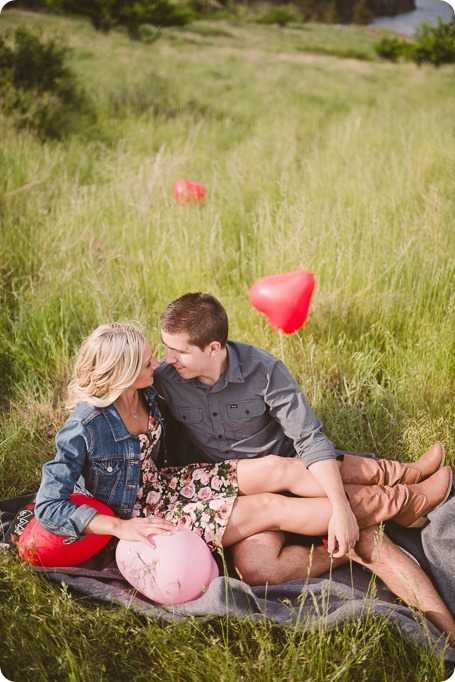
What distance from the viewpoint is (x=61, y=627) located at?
1807 millimetres

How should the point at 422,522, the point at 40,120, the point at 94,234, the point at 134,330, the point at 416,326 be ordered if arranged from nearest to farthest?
the point at 134,330 < the point at 422,522 < the point at 416,326 < the point at 94,234 < the point at 40,120

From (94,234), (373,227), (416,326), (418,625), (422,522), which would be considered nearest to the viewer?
(418,625)

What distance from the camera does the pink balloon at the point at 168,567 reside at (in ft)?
6.07

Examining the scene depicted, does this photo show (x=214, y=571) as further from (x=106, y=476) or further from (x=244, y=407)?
(x=244, y=407)

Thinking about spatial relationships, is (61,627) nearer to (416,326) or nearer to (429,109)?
(416,326)

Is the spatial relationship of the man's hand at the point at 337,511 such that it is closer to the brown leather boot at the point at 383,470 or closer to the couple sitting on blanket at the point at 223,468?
the couple sitting on blanket at the point at 223,468

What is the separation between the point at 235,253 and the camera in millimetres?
3898

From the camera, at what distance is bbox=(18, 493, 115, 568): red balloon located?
1.99 meters

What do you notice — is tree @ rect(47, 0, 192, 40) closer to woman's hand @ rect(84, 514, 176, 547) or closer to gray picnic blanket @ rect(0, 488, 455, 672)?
gray picnic blanket @ rect(0, 488, 455, 672)

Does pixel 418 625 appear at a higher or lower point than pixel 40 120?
lower

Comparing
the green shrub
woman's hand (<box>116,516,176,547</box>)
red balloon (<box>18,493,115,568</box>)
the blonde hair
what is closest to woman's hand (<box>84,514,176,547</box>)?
woman's hand (<box>116,516,176,547</box>)

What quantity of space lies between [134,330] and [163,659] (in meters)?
1.04

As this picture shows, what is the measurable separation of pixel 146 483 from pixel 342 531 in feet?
2.41

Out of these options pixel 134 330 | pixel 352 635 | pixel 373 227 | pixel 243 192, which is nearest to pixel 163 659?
pixel 352 635
